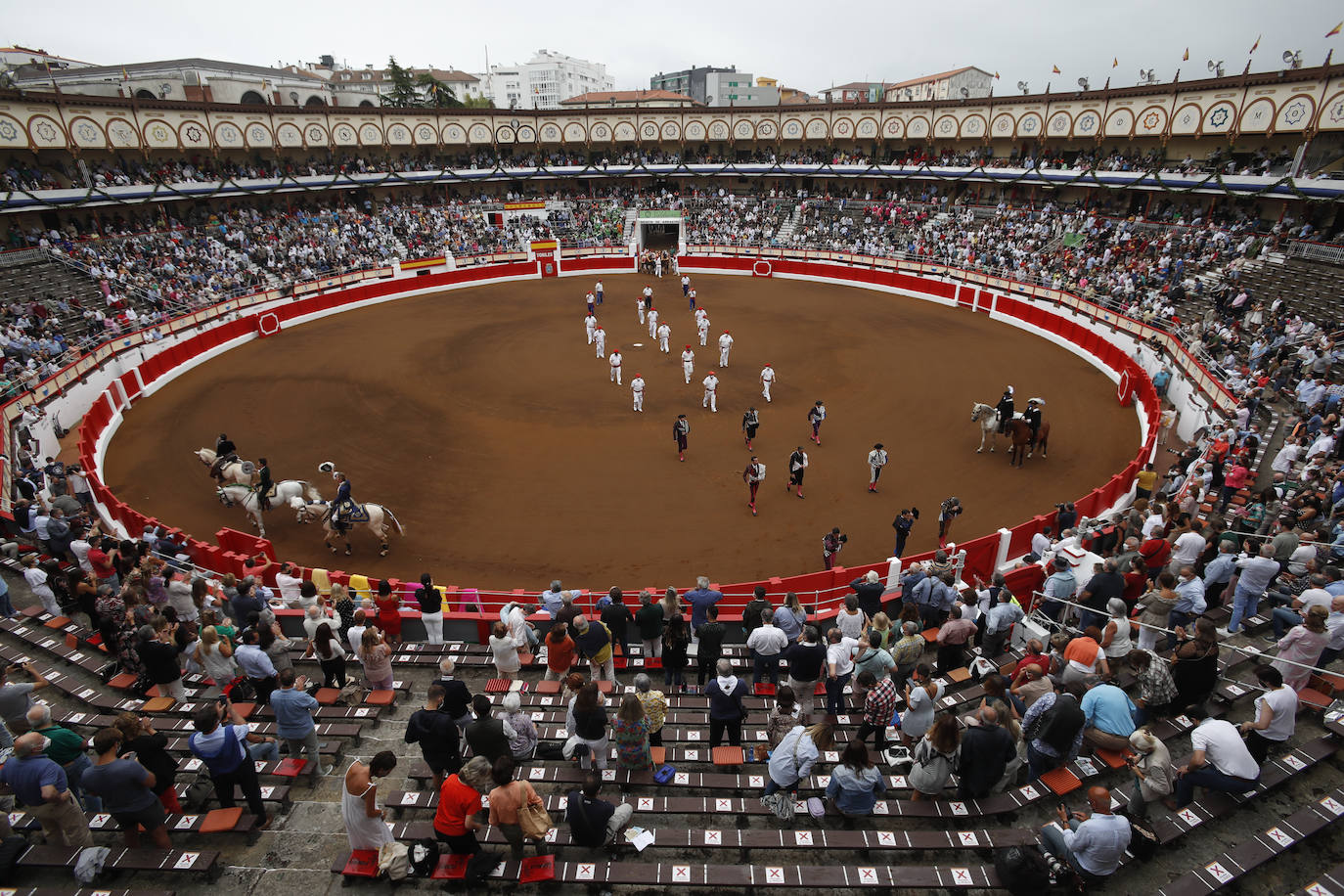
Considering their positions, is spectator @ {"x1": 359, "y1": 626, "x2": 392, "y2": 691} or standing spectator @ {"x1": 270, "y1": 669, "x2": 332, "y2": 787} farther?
spectator @ {"x1": 359, "y1": 626, "x2": 392, "y2": 691}

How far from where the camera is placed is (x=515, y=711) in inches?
303

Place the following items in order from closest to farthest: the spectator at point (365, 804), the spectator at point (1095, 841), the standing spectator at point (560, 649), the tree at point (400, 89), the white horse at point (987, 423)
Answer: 1. the spectator at point (1095, 841)
2. the spectator at point (365, 804)
3. the standing spectator at point (560, 649)
4. the white horse at point (987, 423)
5. the tree at point (400, 89)

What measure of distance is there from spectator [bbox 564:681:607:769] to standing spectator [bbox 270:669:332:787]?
9.39 feet

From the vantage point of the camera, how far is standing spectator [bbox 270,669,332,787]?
24.7ft

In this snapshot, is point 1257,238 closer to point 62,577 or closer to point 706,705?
point 706,705

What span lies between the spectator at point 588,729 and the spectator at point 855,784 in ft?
8.24

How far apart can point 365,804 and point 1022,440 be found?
18044 millimetres

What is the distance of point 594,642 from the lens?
30.1 ft

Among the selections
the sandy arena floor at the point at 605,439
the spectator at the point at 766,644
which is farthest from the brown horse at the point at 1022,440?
the spectator at the point at 766,644

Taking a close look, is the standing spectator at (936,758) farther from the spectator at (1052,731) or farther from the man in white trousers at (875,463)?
the man in white trousers at (875,463)

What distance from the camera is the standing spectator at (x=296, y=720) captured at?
752 centimetres

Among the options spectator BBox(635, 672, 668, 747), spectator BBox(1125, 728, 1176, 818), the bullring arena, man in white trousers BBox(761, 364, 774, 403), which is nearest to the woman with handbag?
the bullring arena

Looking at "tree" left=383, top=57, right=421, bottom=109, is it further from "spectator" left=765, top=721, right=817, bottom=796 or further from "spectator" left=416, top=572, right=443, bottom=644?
"spectator" left=765, top=721, right=817, bottom=796

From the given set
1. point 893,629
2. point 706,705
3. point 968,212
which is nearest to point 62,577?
point 706,705
